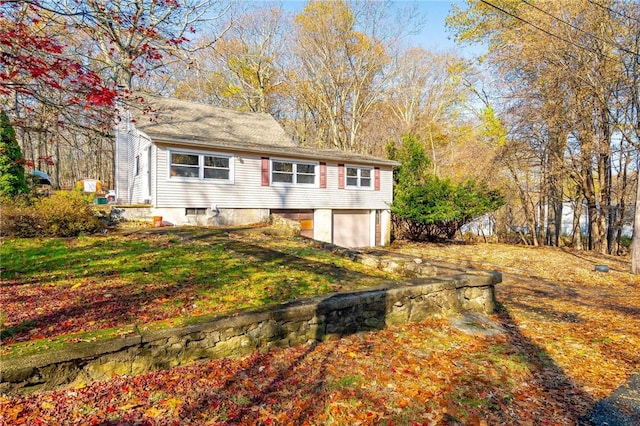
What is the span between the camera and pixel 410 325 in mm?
5051

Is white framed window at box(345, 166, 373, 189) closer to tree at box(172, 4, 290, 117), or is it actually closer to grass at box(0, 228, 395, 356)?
grass at box(0, 228, 395, 356)

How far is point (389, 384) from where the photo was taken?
3445mm

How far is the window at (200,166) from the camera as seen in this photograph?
12633 mm

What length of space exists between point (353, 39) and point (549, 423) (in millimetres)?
26333

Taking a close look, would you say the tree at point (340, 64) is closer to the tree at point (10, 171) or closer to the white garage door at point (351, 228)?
the white garage door at point (351, 228)

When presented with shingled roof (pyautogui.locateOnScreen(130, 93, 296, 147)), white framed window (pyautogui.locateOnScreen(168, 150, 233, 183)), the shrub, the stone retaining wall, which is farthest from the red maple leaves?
shingled roof (pyautogui.locateOnScreen(130, 93, 296, 147))

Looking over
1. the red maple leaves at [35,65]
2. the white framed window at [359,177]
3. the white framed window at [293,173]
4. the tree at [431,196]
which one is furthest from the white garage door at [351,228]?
the red maple leaves at [35,65]

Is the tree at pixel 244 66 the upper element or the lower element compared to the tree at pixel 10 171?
upper

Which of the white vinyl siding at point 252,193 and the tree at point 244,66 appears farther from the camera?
the tree at point 244,66

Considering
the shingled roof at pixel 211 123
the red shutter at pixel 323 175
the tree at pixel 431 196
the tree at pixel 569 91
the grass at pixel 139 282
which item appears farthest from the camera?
the tree at pixel 431 196

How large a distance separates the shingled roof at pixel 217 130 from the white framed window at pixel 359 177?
56 centimetres

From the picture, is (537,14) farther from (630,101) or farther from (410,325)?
(410,325)

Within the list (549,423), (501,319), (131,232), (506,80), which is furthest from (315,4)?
(549,423)

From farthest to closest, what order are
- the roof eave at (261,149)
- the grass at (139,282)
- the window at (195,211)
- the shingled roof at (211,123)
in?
the shingled roof at (211,123)
the window at (195,211)
the roof eave at (261,149)
the grass at (139,282)
